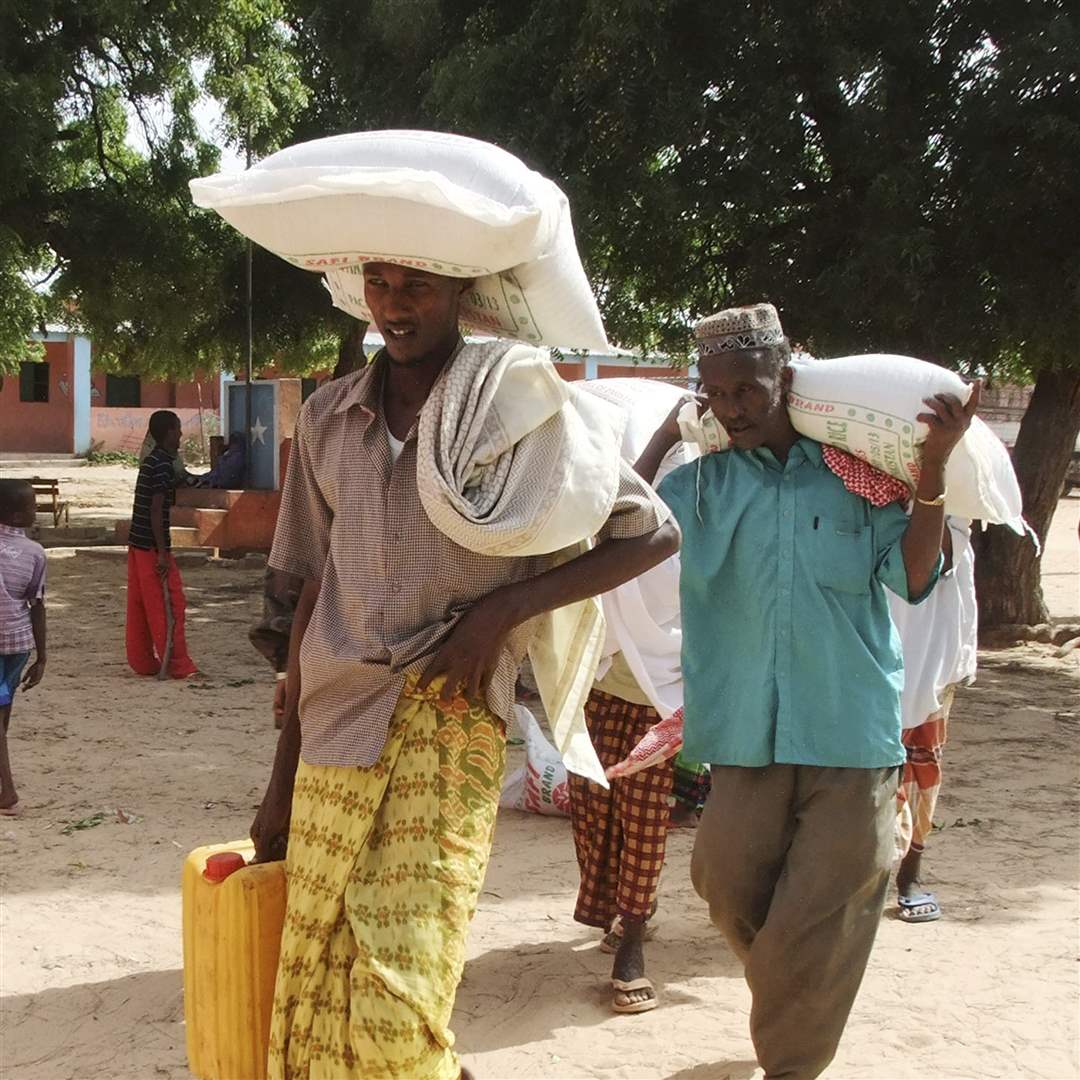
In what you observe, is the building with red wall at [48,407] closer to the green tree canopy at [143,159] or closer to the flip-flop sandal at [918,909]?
the green tree canopy at [143,159]

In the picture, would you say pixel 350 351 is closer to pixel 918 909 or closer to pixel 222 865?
pixel 918 909

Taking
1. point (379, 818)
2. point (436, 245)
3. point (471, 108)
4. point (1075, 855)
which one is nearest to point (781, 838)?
point (379, 818)

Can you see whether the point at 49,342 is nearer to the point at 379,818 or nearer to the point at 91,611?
the point at 91,611

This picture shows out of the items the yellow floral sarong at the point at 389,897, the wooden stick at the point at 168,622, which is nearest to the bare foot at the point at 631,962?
the yellow floral sarong at the point at 389,897

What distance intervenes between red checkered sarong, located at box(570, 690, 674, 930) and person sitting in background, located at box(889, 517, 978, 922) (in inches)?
38.2

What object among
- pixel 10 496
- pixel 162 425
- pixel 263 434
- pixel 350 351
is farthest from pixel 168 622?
pixel 350 351

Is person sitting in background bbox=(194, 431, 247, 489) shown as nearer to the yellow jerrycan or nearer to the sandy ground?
the sandy ground

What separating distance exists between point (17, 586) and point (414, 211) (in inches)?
162

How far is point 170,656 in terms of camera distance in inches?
354

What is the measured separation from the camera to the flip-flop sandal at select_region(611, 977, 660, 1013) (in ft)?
13.1

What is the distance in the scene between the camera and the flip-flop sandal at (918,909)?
191 inches

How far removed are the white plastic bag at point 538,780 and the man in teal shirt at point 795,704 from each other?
8.58ft

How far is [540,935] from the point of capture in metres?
4.65

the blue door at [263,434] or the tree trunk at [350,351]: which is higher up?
the tree trunk at [350,351]
